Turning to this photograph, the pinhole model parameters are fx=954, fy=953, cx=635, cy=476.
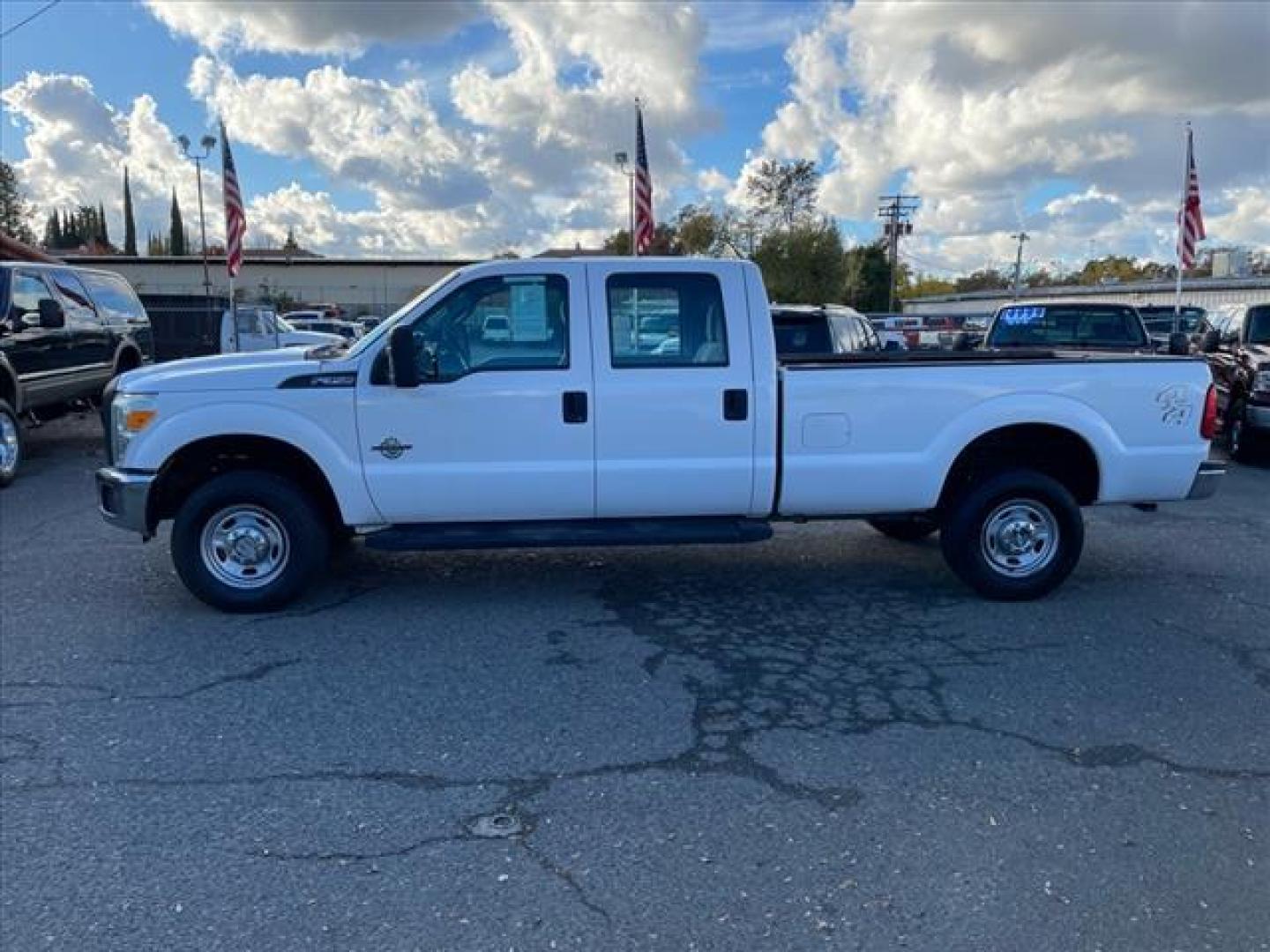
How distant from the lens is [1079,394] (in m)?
5.60

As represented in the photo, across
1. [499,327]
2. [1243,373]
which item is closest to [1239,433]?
[1243,373]

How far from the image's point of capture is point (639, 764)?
3.75 m

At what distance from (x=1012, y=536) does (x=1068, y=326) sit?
28.5ft

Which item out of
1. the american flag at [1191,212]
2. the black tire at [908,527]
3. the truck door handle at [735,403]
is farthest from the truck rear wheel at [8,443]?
the american flag at [1191,212]

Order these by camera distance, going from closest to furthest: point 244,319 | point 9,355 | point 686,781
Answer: point 686,781 < point 9,355 < point 244,319

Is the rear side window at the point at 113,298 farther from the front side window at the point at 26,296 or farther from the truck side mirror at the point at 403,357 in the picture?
the truck side mirror at the point at 403,357

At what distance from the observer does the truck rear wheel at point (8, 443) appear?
378 inches

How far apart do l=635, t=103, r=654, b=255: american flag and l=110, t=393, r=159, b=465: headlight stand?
512 inches

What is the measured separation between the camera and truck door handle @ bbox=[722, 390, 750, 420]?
5.40 metres

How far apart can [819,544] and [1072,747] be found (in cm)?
335

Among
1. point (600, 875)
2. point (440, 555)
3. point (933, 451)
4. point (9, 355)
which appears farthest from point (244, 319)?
point (600, 875)

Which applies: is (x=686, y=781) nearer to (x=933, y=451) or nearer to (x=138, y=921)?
(x=138, y=921)

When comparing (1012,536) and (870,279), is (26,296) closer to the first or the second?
(1012,536)

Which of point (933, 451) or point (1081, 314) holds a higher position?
point (1081, 314)
